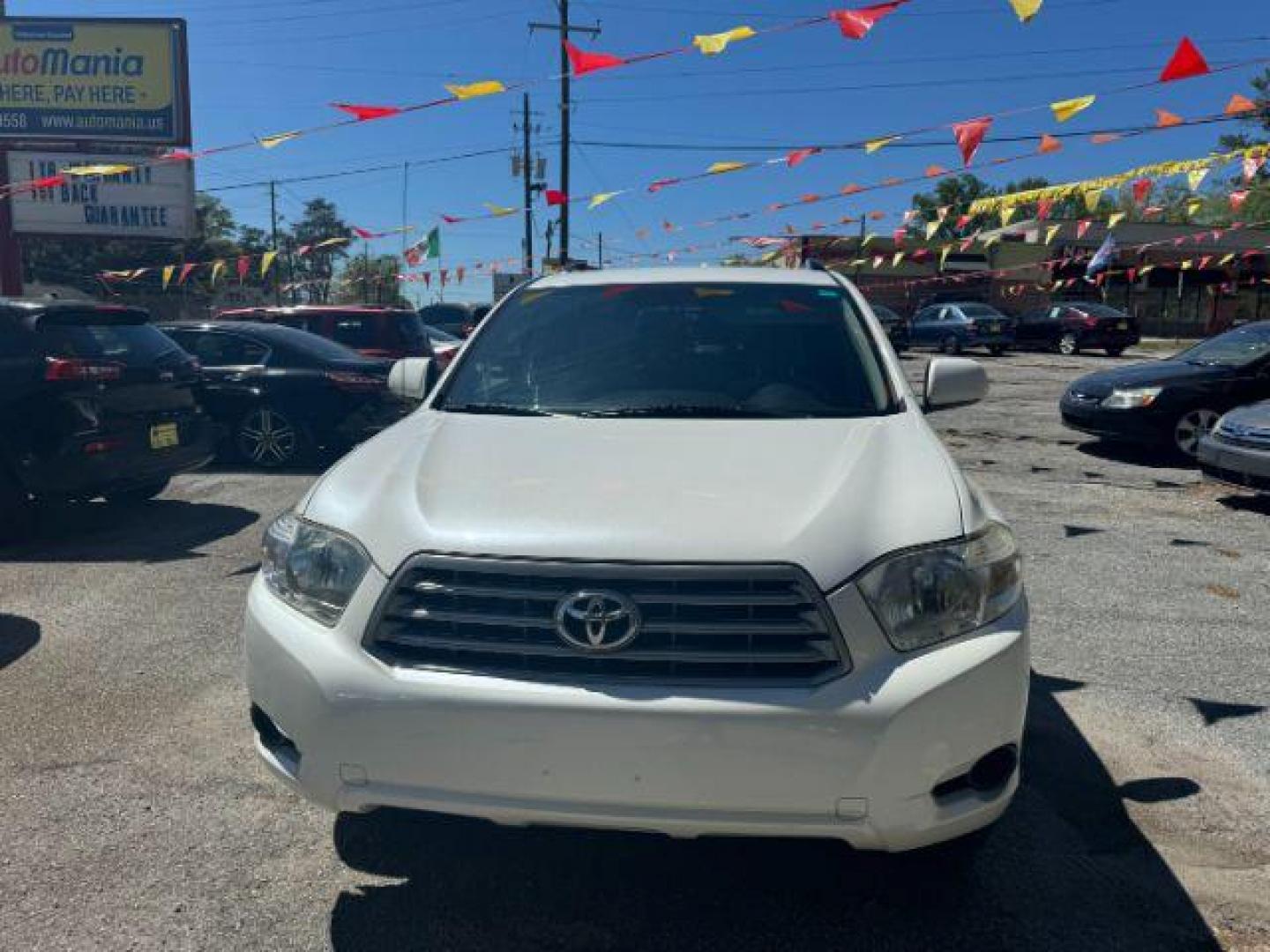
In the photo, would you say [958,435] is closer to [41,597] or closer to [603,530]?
[41,597]

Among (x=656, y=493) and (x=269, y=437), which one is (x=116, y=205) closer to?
(x=269, y=437)

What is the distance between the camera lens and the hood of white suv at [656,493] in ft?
7.32

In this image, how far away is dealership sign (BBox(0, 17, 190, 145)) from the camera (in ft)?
63.6

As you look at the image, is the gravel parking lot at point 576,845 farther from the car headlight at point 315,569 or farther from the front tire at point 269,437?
the front tire at point 269,437

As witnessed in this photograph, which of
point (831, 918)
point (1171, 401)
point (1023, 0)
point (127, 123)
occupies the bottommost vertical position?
point (831, 918)

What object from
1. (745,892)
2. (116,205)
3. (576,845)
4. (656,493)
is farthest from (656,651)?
(116,205)

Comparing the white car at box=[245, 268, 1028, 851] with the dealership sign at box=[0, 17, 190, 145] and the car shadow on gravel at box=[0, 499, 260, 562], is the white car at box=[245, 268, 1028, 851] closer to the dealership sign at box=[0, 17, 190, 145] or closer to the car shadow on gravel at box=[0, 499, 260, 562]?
the car shadow on gravel at box=[0, 499, 260, 562]

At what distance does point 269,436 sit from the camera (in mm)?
9281

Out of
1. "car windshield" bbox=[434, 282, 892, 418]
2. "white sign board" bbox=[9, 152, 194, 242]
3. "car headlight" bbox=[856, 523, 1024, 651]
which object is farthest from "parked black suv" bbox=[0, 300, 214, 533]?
"white sign board" bbox=[9, 152, 194, 242]

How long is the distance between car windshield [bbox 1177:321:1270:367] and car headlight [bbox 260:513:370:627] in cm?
965

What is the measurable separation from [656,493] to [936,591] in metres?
0.69

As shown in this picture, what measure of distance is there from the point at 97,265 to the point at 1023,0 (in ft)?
160

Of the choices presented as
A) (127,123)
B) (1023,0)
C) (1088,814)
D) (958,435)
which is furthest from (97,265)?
(1088,814)

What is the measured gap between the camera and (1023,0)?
650 cm
